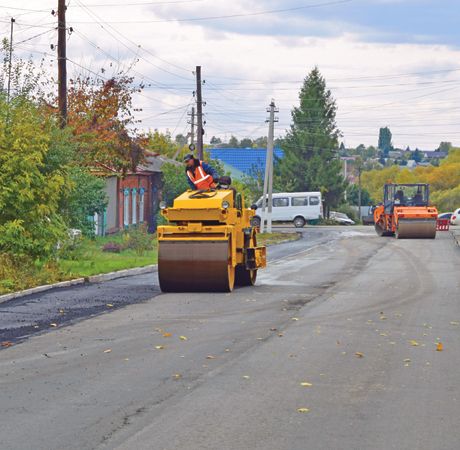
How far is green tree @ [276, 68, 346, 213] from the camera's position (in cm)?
9819

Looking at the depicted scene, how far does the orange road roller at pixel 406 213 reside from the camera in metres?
50.2

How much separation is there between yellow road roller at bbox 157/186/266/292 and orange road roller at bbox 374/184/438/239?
29.6 meters

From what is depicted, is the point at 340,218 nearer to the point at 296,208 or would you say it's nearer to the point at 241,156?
the point at 296,208

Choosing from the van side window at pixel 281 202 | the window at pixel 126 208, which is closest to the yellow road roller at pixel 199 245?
the window at pixel 126 208

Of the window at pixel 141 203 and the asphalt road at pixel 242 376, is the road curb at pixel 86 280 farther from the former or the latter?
the window at pixel 141 203

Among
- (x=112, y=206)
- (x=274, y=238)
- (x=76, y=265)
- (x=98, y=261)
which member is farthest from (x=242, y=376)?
(x=274, y=238)

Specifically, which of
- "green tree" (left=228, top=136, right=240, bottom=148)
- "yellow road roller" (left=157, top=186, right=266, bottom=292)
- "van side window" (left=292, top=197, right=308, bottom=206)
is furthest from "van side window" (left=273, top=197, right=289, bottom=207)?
"green tree" (left=228, top=136, right=240, bottom=148)

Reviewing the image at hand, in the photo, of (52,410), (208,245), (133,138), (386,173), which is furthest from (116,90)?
(386,173)

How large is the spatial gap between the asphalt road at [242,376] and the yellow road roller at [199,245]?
0.50 metres

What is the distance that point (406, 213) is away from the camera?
50500 mm

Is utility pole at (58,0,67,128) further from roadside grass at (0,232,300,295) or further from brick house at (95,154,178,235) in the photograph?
brick house at (95,154,178,235)

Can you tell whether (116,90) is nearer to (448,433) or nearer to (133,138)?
(133,138)

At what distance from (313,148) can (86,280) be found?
7801 cm

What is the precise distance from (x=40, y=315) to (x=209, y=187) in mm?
6639
